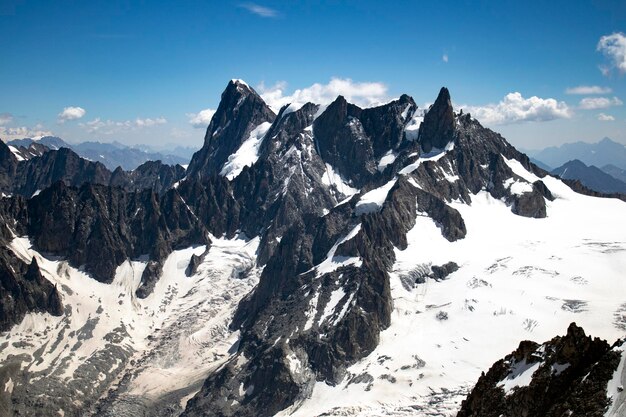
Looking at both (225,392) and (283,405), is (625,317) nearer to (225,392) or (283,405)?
(283,405)

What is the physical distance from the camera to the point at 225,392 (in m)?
200

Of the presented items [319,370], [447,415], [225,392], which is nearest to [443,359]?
[447,415]

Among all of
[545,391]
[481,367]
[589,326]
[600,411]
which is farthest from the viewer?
[589,326]

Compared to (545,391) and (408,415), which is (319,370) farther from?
(545,391)

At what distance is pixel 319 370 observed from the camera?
19675 cm

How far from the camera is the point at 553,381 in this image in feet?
209

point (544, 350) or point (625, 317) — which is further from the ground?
point (544, 350)

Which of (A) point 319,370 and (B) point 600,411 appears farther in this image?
(A) point 319,370

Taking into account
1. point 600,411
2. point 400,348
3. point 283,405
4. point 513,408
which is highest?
point 600,411

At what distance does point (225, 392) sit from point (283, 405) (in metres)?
24.9

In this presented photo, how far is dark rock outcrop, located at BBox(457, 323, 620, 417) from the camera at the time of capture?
56.7 m

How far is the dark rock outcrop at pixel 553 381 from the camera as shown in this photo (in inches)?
2231

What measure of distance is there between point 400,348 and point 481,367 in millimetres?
29101

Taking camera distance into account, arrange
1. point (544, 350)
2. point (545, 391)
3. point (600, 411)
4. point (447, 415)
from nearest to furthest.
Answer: point (600, 411) → point (545, 391) → point (544, 350) → point (447, 415)
